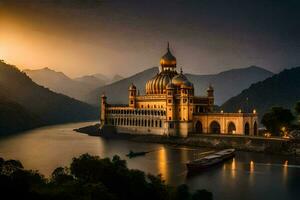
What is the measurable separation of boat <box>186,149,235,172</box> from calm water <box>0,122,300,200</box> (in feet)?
2.98

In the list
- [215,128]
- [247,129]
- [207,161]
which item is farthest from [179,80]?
[207,161]

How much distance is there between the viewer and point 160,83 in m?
78.7

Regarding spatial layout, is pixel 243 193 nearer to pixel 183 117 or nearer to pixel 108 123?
pixel 183 117

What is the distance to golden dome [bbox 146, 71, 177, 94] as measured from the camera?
7831cm

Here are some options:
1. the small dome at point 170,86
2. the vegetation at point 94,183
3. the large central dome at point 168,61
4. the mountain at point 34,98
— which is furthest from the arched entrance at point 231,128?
the mountain at point 34,98

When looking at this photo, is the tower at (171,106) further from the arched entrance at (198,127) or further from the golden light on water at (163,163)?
the golden light on water at (163,163)

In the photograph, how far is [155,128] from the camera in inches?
2894

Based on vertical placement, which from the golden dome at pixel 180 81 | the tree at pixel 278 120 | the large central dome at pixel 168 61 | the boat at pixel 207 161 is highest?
the large central dome at pixel 168 61

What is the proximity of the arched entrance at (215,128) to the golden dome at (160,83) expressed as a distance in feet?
38.2

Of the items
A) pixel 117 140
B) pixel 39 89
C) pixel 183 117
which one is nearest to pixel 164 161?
pixel 183 117

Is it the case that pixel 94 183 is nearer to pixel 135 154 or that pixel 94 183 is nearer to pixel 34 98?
pixel 135 154

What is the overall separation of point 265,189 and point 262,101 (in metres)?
102

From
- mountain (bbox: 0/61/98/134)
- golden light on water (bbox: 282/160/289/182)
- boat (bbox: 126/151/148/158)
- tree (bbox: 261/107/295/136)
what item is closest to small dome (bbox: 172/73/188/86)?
tree (bbox: 261/107/295/136)

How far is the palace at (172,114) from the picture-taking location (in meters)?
67.3
